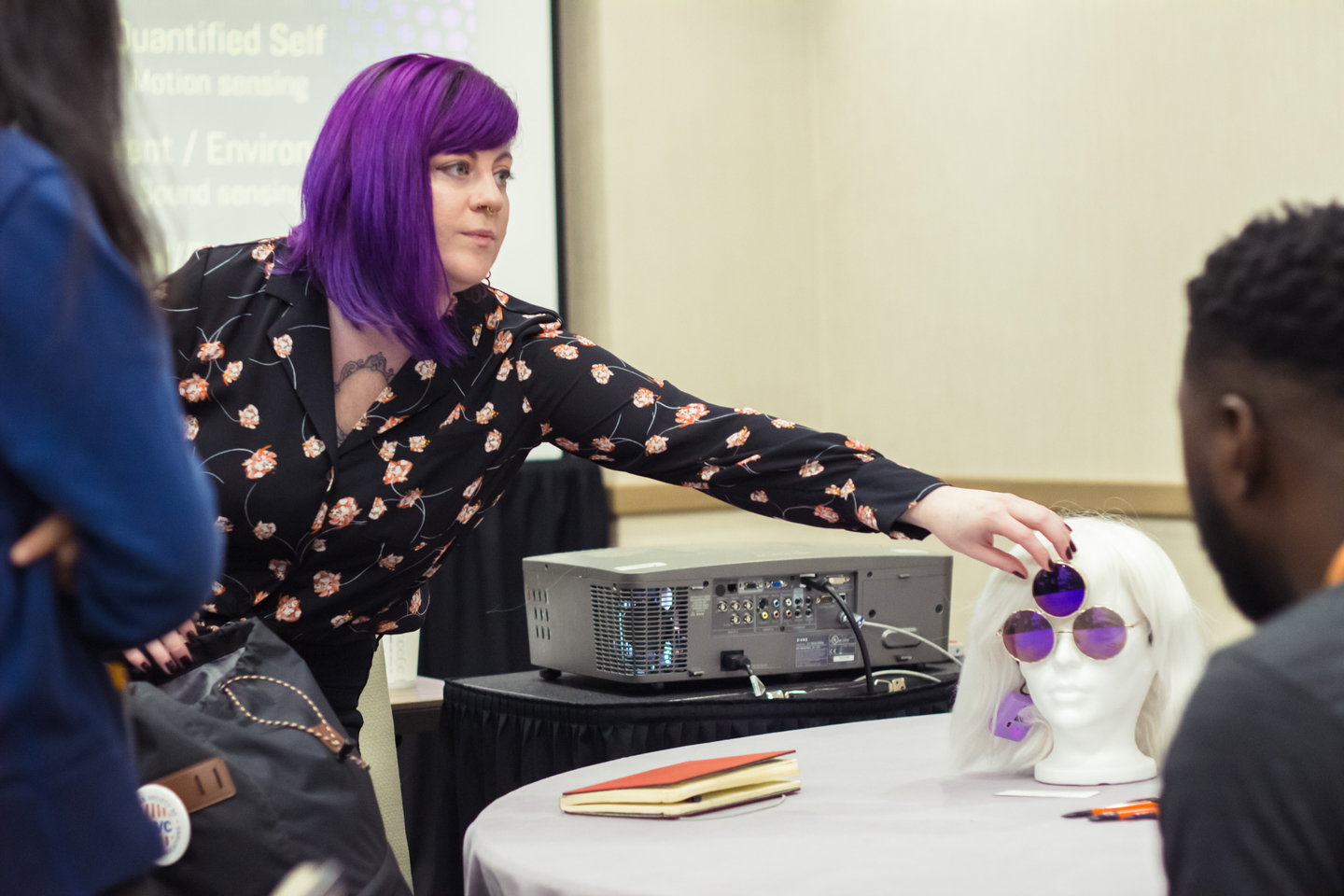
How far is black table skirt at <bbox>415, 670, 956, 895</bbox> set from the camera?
1.89 m

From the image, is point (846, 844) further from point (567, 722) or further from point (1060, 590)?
point (567, 722)

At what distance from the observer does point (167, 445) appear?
26.1 inches

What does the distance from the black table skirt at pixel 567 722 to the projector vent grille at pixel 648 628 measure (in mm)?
50

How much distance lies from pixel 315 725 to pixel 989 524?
0.74m

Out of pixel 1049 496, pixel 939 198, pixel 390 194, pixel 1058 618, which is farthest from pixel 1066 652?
pixel 939 198

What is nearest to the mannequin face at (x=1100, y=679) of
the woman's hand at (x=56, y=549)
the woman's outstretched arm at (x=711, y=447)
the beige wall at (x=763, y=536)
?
the woman's outstretched arm at (x=711, y=447)

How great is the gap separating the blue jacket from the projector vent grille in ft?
4.18

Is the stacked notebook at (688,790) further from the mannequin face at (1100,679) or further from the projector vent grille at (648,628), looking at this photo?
the projector vent grille at (648,628)

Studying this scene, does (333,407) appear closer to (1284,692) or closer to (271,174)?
(1284,692)

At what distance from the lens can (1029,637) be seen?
4.40ft

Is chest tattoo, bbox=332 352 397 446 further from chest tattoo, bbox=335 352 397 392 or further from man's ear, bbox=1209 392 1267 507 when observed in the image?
man's ear, bbox=1209 392 1267 507

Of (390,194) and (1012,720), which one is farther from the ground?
(390,194)

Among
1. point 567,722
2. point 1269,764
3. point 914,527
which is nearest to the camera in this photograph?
point 1269,764

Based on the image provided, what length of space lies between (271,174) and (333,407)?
238cm
